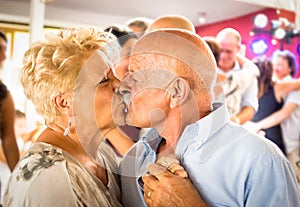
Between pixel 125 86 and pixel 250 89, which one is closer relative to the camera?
pixel 125 86

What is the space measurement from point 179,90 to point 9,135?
0.60 meters

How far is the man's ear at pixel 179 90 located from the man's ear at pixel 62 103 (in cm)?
19

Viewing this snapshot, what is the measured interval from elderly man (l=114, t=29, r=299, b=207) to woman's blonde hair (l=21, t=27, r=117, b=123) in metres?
0.09

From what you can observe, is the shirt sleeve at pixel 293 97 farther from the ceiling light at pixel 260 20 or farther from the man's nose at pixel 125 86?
the man's nose at pixel 125 86

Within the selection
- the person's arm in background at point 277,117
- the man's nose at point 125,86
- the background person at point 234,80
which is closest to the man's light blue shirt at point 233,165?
the man's nose at point 125,86

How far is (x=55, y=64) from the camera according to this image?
64 centimetres

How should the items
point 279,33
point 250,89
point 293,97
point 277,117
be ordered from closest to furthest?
point 250,89, point 277,117, point 293,97, point 279,33

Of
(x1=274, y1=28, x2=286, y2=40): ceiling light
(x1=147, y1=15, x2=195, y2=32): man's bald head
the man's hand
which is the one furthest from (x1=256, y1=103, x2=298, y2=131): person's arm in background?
the man's hand

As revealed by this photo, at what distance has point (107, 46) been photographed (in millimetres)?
683

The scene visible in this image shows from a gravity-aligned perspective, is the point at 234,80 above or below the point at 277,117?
above

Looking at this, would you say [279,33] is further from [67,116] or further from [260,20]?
[67,116]

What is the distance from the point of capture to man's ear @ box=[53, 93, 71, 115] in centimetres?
66

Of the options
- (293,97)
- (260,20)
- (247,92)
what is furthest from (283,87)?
(247,92)

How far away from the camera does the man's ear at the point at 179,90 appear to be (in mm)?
585
